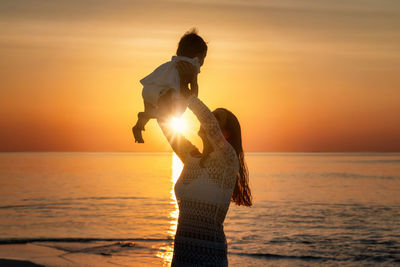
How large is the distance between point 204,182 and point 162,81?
55cm

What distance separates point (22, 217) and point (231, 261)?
1171cm

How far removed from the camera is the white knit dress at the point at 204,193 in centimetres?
229

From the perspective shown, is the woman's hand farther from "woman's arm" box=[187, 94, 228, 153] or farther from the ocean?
the ocean

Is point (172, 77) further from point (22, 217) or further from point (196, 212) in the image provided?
point (22, 217)

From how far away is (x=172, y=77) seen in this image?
2350mm

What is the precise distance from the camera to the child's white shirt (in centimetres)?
231

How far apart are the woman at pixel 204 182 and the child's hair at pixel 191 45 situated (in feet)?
0.37

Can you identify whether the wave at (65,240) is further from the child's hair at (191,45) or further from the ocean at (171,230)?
the child's hair at (191,45)

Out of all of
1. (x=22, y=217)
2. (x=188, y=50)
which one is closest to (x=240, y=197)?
(x=188, y=50)

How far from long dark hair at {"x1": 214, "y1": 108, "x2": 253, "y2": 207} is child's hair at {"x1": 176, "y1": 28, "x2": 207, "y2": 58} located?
0.36 meters

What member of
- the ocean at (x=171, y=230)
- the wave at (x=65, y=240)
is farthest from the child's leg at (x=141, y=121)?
the wave at (x=65, y=240)

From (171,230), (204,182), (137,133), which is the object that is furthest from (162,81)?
(171,230)


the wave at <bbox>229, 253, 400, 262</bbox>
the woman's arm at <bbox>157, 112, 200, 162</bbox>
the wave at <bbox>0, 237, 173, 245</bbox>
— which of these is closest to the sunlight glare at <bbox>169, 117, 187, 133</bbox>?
the woman's arm at <bbox>157, 112, 200, 162</bbox>

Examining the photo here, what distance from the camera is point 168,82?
7.60 ft
